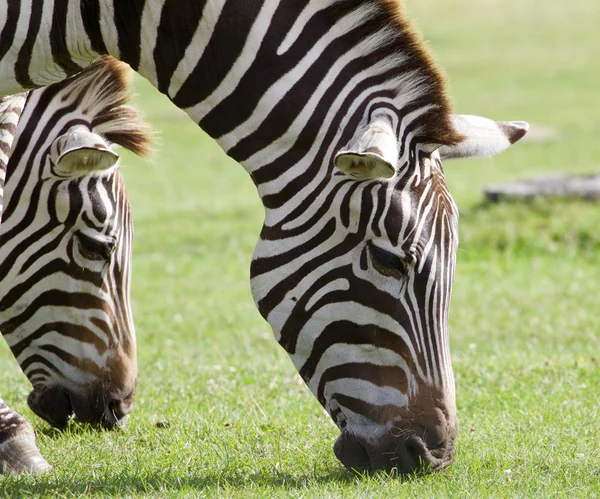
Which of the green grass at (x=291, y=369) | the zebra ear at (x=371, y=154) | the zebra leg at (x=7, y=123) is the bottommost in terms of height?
the green grass at (x=291, y=369)

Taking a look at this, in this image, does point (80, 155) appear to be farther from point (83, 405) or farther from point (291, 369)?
point (291, 369)

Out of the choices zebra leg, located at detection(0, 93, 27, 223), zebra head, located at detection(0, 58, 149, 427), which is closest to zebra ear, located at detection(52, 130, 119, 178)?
zebra head, located at detection(0, 58, 149, 427)

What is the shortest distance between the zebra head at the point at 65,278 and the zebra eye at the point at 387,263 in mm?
1917

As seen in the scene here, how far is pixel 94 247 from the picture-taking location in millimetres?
5484

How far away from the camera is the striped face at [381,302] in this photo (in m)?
4.12

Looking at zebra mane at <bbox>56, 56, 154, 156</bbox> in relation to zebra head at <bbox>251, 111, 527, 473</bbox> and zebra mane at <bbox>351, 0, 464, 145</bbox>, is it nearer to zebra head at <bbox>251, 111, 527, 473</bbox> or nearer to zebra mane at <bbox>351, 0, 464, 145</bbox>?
zebra head at <bbox>251, 111, 527, 473</bbox>

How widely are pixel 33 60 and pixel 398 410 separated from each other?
2332mm

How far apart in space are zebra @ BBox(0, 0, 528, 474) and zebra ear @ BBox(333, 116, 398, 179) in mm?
22

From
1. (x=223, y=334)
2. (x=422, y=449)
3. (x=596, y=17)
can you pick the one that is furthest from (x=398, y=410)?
(x=596, y=17)

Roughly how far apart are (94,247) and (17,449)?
51.0 inches

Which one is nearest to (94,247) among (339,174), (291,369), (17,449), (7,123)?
(7,123)

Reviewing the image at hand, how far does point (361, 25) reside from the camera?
167 inches

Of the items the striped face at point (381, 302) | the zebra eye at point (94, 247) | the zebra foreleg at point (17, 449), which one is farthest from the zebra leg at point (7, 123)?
the striped face at point (381, 302)

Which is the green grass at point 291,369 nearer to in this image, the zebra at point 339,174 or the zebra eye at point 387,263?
the zebra at point 339,174
